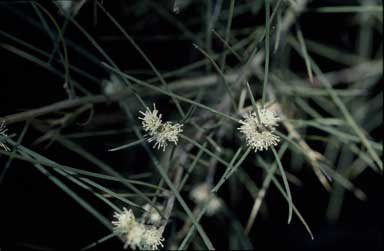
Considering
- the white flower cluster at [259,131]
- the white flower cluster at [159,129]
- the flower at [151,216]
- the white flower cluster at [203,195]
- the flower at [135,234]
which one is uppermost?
the white flower cluster at [203,195]

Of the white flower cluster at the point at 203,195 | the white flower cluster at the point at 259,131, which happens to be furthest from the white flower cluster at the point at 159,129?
the white flower cluster at the point at 203,195

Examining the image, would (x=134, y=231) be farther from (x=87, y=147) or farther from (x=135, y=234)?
(x=87, y=147)

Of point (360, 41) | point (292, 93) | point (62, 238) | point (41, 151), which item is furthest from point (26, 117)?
point (360, 41)

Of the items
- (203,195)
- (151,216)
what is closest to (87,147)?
(203,195)

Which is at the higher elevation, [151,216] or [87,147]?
[87,147]

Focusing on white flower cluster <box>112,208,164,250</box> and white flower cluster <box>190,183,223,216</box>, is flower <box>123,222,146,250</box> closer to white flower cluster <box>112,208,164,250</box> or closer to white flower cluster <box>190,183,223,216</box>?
white flower cluster <box>112,208,164,250</box>

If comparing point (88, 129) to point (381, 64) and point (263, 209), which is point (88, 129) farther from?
point (381, 64)

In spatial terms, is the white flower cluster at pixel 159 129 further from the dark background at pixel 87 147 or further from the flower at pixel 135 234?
the dark background at pixel 87 147

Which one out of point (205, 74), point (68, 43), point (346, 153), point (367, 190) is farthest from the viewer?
point (367, 190)
